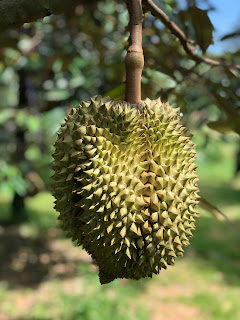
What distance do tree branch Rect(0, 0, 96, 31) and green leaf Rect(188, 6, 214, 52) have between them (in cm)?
51

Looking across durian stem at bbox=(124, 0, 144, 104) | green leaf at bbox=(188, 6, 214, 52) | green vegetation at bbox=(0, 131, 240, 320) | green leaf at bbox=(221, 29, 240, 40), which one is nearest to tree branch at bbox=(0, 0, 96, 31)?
durian stem at bbox=(124, 0, 144, 104)

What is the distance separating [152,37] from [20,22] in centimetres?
141

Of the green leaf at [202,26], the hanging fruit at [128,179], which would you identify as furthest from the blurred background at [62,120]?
the hanging fruit at [128,179]

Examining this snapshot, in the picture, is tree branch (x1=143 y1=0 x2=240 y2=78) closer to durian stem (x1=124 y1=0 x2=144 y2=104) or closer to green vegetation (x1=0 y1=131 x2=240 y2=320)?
durian stem (x1=124 y1=0 x2=144 y2=104)

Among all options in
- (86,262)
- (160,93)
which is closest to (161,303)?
(86,262)

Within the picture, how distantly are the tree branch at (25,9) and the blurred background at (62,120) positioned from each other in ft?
1.23

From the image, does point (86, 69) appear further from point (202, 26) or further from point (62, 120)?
point (202, 26)

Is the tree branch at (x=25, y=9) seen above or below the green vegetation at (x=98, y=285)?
above

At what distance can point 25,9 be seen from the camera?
781 mm

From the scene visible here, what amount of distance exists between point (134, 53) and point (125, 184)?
0.89 ft

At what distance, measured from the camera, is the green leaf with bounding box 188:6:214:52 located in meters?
1.16

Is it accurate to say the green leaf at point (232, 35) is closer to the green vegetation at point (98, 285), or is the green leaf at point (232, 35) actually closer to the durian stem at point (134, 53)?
the durian stem at point (134, 53)

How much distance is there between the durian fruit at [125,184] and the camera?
808mm

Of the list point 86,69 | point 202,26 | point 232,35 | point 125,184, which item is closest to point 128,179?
point 125,184
